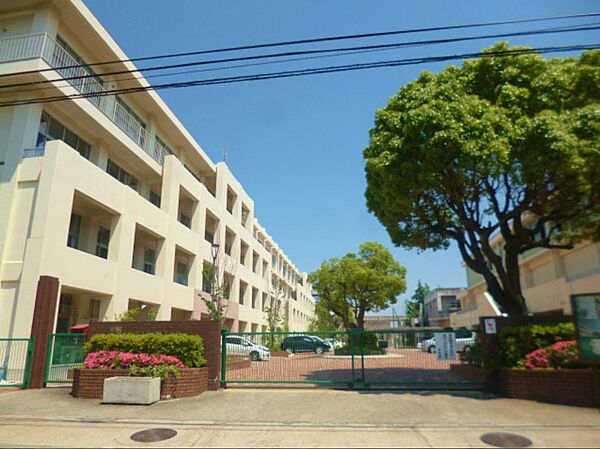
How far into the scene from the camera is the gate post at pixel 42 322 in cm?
1244

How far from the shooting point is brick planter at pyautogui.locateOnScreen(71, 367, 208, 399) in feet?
34.6

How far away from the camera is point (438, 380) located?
37.9ft

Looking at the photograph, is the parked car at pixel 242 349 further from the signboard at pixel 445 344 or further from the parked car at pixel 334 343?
the signboard at pixel 445 344

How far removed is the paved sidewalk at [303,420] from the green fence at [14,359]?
2.18 meters

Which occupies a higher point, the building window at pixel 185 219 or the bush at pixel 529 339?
the building window at pixel 185 219

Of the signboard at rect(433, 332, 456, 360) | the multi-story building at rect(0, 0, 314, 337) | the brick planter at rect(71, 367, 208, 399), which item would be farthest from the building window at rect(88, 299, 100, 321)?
the signboard at rect(433, 332, 456, 360)

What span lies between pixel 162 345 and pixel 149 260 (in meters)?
14.6

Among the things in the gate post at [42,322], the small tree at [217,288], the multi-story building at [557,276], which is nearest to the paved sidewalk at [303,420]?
the gate post at [42,322]

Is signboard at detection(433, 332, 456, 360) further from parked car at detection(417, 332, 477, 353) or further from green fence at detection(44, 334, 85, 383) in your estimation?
green fence at detection(44, 334, 85, 383)

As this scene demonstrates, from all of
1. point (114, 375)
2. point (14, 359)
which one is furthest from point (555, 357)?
point (14, 359)

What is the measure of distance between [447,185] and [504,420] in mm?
6409

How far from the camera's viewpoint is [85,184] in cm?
1664

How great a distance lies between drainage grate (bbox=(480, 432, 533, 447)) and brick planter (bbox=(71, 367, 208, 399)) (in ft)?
23.4

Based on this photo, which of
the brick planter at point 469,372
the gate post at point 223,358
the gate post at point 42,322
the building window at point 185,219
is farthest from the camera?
the building window at point 185,219
